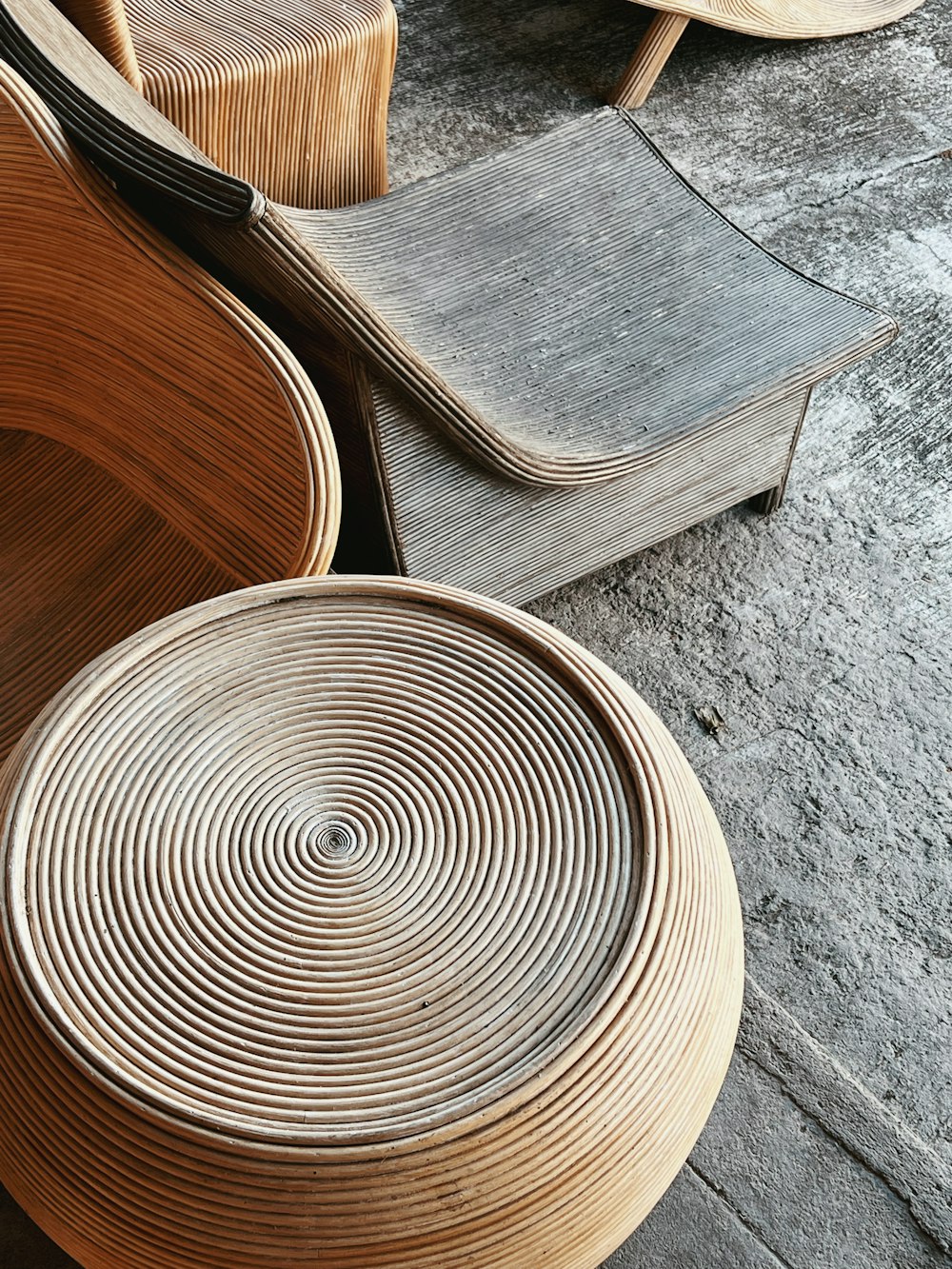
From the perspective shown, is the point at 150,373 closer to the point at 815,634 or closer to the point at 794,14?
the point at 815,634

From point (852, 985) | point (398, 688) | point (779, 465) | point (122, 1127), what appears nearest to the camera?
point (122, 1127)

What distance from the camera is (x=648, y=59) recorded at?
3.37m

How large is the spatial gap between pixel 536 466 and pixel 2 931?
1.00m

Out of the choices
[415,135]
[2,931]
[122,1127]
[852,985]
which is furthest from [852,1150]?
[415,135]

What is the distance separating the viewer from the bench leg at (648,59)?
3332mm

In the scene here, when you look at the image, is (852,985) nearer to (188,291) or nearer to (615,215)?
(188,291)

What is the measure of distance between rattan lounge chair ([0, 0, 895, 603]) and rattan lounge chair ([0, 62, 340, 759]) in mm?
79

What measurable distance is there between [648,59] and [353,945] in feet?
9.30

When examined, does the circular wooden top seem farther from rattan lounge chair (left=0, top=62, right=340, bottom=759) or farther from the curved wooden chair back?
the curved wooden chair back

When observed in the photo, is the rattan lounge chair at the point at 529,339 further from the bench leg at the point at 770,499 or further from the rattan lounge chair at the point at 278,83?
the rattan lounge chair at the point at 278,83

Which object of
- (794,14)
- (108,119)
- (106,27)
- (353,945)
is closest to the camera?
(353,945)

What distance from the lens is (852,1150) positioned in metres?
1.58

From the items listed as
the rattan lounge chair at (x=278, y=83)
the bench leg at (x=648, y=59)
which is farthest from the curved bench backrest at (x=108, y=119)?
the bench leg at (x=648, y=59)

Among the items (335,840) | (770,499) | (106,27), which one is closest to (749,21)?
(770,499)
